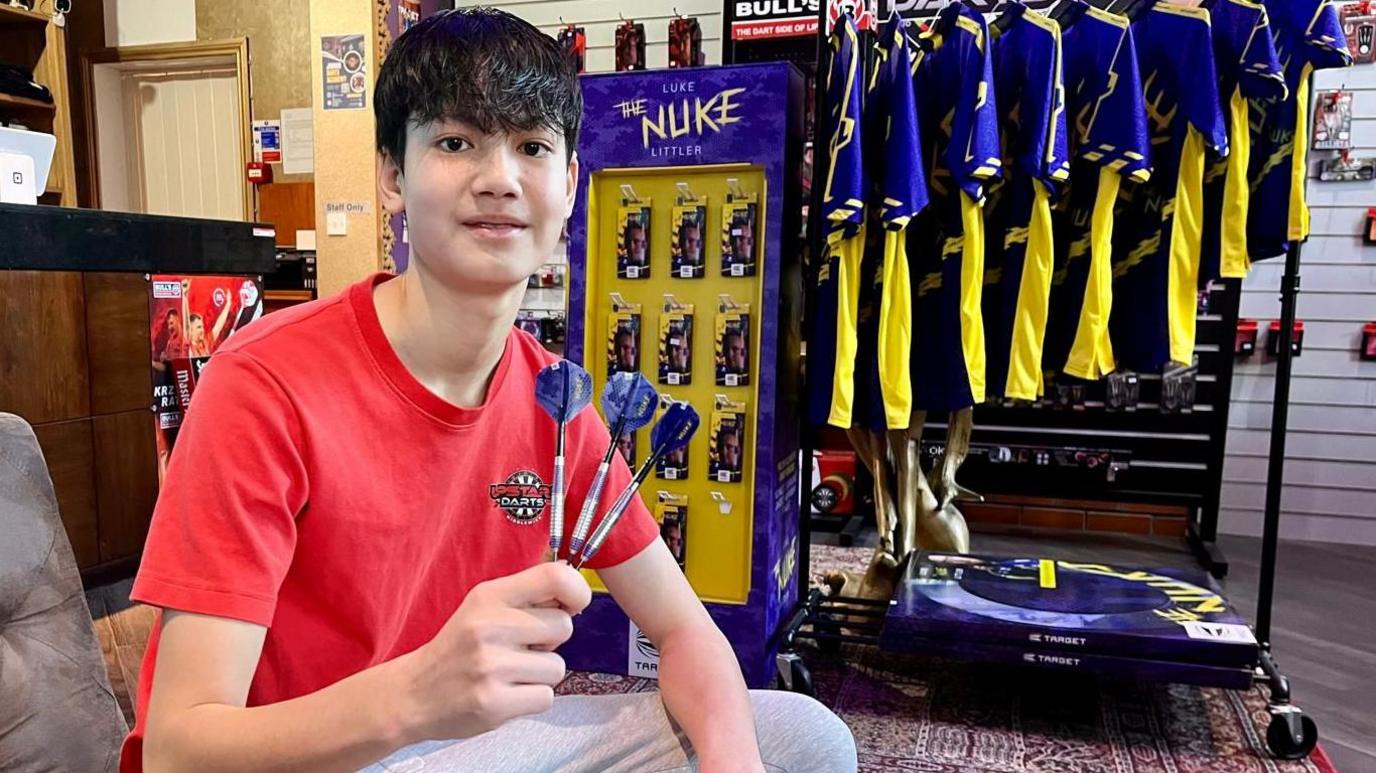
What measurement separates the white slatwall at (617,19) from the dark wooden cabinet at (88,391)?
2.73 m

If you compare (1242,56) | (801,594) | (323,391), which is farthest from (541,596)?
(1242,56)

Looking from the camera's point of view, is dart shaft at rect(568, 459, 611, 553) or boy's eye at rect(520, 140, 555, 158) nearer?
dart shaft at rect(568, 459, 611, 553)

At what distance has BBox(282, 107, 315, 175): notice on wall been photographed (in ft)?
18.4

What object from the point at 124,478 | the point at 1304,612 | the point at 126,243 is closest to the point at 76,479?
the point at 124,478

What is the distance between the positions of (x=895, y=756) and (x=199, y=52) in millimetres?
6035

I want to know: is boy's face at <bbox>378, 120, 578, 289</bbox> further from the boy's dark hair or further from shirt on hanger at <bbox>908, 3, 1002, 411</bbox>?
shirt on hanger at <bbox>908, 3, 1002, 411</bbox>

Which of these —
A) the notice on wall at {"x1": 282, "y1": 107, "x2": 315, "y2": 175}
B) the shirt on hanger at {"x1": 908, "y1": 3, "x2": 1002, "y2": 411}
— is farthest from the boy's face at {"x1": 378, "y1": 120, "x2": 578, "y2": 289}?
the notice on wall at {"x1": 282, "y1": 107, "x2": 315, "y2": 175}

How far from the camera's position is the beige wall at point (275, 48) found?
5.62m

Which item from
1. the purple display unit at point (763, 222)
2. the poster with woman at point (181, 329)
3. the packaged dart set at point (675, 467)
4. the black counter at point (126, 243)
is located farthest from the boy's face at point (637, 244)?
the black counter at point (126, 243)

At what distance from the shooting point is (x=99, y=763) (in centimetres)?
105

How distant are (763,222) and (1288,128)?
1.33m

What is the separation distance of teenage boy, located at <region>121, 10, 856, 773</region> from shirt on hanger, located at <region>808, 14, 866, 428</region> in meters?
1.31

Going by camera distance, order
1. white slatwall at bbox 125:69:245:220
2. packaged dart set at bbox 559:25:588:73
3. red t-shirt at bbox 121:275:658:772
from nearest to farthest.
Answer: red t-shirt at bbox 121:275:658:772 < packaged dart set at bbox 559:25:588:73 < white slatwall at bbox 125:69:245:220

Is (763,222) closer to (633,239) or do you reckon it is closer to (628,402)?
(633,239)
